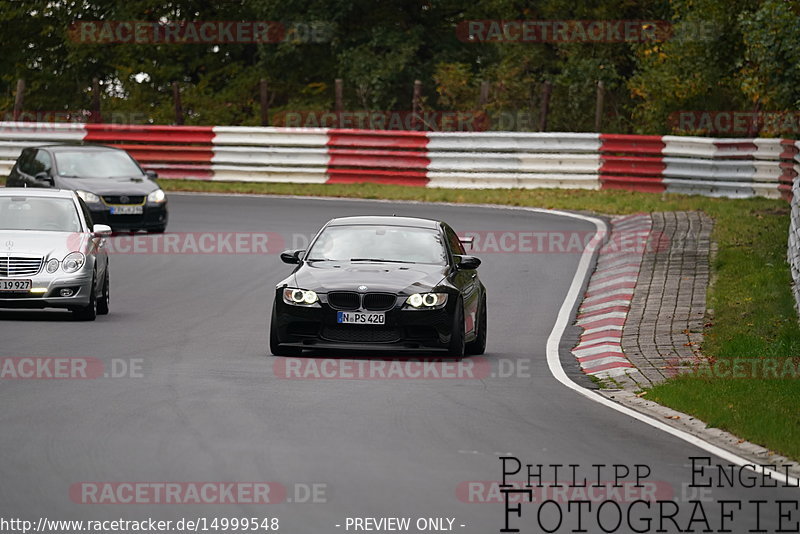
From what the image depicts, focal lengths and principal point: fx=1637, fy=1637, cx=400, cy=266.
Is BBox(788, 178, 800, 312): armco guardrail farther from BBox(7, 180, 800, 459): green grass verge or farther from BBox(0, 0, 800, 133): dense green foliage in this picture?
BBox(0, 0, 800, 133): dense green foliage

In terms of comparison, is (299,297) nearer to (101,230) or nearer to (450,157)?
(101,230)

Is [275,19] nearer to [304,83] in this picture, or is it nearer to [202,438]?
[304,83]

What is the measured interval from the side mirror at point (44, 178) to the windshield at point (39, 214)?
27.9ft

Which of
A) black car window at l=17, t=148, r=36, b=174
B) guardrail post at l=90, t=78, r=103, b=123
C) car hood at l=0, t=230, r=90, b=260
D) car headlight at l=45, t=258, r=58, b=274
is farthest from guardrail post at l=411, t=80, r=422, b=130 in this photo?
car headlight at l=45, t=258, r=58, b=274

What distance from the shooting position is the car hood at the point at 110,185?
27.3 metres

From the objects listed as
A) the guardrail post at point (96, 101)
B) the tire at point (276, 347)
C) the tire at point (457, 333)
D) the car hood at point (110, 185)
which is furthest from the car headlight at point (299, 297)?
the guardrail post at point (96, 101)

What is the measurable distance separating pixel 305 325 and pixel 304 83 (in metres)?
33.2

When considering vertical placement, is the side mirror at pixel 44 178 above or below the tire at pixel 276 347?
above

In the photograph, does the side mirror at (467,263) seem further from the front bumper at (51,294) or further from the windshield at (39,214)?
the windshield at (39,214)

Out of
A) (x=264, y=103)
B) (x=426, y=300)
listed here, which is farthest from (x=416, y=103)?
(x=426, y=300)

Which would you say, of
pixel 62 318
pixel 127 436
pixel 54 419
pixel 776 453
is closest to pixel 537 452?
pixel 776 453

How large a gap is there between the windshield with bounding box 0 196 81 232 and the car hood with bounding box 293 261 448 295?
4449 millimetres

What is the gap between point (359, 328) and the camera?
49.1 feet

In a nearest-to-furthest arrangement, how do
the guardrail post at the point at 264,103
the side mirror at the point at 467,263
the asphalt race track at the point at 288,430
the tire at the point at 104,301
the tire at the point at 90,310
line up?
the asphalt race track at the point at 288,430
the side mirror at the point at 467,263
the tire at the point at 90,310
the tire at the point at 104,301
the guardrail post at the point at 264,103
